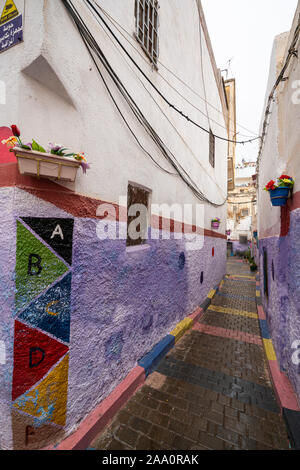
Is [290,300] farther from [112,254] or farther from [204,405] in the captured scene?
[112,254]

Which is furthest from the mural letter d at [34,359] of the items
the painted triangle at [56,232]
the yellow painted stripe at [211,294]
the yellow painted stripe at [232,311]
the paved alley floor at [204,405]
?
the yellow painted stripe at [211,294]

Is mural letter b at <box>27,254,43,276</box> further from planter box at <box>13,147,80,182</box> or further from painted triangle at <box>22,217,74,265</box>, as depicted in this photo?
planter box at <box>13,147,80,182</box>

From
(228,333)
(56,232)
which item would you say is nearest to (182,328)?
(228,333)

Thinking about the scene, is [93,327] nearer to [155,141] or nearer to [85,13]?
[155,141]

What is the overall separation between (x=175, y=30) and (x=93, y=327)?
7.02 m

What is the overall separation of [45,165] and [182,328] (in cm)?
508

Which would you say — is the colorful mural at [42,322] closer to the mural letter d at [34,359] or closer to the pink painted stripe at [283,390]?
the mural letter d at [34,359]

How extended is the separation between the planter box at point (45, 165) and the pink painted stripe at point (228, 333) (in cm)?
561

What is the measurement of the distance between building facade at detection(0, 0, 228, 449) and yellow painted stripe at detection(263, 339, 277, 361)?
242 centimetres

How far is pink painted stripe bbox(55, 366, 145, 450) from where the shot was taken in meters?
2.37

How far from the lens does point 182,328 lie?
539 cm

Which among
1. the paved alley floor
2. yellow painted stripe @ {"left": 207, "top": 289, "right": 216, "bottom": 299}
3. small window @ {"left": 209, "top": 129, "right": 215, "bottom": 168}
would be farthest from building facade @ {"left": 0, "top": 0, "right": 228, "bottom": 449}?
small window @ {"left": 209, "top": 129, "right": 215, "bottom": 168}

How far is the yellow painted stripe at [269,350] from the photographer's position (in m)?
4.34
